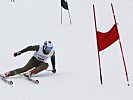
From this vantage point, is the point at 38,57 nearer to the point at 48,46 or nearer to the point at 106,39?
the point at 48,46

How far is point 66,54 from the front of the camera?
11227 mm

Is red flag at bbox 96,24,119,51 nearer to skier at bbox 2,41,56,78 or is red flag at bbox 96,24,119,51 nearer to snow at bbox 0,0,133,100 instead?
snow at bbox 0,0,133,100

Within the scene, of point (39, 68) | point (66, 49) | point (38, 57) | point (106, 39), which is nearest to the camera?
point (106, 39)

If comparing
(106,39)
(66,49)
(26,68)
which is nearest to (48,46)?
(26,68)

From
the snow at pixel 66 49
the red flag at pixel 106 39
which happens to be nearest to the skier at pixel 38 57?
the snow at pixel 66 49

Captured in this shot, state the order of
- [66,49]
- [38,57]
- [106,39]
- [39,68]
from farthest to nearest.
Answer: [66,49]
[38,57]
[39,68]
[106,39]

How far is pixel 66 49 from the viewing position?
11961mm

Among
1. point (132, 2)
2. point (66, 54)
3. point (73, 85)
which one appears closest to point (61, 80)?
point (73, 85)

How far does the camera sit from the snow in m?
7.29

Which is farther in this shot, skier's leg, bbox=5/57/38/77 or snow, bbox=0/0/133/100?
skier's leg, bbox=5/57/38/77

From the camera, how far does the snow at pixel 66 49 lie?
287 inches

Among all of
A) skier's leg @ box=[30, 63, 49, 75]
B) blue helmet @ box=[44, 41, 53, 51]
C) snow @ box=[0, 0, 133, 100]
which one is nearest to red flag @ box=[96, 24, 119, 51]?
snow @ box=[0, 0, 133, 100]

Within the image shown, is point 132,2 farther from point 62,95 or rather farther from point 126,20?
point 62,95

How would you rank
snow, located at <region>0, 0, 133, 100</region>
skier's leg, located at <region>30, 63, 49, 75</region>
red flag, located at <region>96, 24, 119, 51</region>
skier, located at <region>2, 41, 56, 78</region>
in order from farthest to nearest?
skier, located at <region>2, 41, 56, 78</region>, skier's leg, located at <region>30, 63, 49, 75</region>, red flag, located at <region>96, 24, 119, 51</region>, snow, located at <region>0, 0, 133, 100</region>
